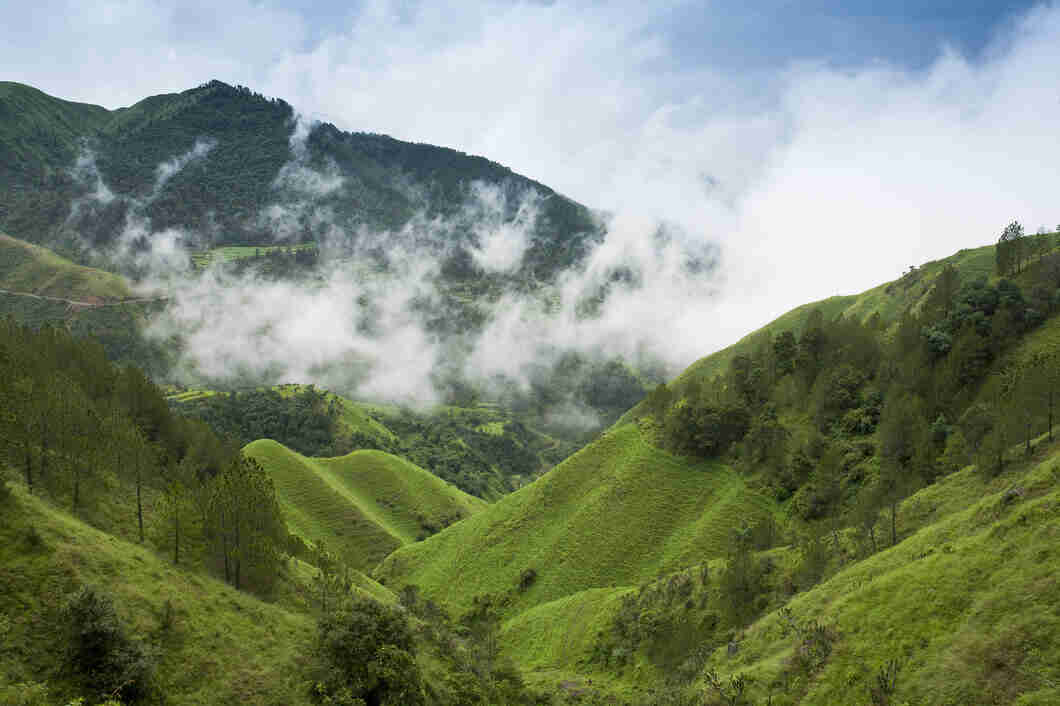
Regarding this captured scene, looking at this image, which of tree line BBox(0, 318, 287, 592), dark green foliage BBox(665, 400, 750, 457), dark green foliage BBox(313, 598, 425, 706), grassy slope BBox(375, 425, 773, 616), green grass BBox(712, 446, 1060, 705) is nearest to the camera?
green grass BBox(712, 446, 1060, 705)

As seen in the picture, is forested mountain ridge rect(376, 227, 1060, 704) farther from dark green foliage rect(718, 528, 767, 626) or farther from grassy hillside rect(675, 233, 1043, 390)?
grassy hillside rect(675, 233, 1043, 390)

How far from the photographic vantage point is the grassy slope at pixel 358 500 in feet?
490

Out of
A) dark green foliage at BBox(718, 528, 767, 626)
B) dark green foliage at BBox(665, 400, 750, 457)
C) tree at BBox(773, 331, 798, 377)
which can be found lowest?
dark green foliage at BBox(718, 528, 767, 626)

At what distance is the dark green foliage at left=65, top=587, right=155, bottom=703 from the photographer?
3925 cm

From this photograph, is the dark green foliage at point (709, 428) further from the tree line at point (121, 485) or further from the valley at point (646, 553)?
the tree line at point (121, 485)

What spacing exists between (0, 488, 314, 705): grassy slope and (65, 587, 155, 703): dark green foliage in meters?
1.70

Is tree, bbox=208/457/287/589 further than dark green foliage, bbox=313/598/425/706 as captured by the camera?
Yes

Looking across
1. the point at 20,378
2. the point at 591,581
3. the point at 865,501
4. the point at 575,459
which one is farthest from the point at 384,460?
the point at 865,501

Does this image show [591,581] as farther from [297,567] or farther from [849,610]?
[849,610]

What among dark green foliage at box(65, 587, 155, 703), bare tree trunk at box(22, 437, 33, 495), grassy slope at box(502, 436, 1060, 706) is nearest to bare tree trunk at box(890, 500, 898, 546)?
grassy slope at box(502, 436, 1060, 706)

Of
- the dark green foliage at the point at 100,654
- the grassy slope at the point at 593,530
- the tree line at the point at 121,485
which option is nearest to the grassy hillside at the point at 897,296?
the grassy slope at the point at 593,530

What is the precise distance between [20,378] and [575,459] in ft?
308

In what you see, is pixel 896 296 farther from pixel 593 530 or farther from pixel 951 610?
pixel 951 610

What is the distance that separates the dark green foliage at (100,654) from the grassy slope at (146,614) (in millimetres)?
1697
